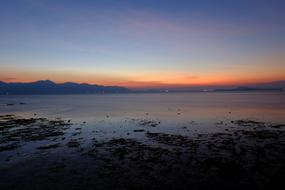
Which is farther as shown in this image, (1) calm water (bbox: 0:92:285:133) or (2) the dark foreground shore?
(1) calm water (bbox: 0:92:285:133)

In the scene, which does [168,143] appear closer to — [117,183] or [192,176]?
[192,176]

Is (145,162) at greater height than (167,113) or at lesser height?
greater

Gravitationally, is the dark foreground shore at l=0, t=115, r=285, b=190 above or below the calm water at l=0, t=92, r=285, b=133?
above

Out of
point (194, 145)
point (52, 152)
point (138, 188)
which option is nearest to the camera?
point (138, 188)

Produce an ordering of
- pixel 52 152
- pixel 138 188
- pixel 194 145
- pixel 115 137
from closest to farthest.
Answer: pixel 138 188 → pixel 52 152 → pixel 194 145 → pixel 115 137

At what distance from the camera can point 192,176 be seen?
1399 cm

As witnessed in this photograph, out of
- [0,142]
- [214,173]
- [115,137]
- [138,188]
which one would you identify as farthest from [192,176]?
[0,142]

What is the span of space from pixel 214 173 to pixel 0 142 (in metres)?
21.2

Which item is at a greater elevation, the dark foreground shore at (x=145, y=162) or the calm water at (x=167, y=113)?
the dark foreground shore at (x=145, y=162)

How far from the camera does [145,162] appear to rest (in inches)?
660

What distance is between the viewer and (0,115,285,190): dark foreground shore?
13141 mm

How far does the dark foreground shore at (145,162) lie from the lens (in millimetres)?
13141

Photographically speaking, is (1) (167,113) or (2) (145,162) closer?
(2) (145,162)

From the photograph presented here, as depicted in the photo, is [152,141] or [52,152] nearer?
[52,152]
